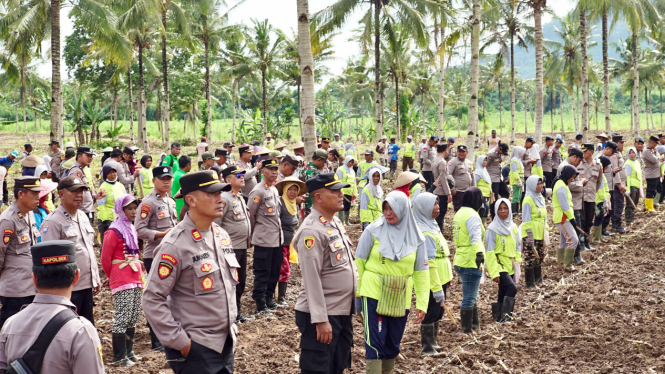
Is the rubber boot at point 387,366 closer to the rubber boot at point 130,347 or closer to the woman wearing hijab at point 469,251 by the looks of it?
the woman wearing hijab at point 469,251

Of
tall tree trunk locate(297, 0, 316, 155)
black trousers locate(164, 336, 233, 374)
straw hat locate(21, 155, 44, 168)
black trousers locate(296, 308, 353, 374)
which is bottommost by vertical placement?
black trousers locate(296, 308, 353, 374)

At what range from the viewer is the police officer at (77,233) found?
17.7ft

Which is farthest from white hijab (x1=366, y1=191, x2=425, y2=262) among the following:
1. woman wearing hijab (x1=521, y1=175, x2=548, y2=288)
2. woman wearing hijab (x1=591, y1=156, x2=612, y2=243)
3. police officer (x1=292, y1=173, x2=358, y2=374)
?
woman wearing hijab (x1=591, y1=156, x2=612, y2=243)

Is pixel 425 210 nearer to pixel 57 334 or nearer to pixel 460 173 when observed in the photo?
pixel 57 334

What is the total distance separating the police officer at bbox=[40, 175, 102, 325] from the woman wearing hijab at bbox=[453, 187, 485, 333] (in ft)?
13.2

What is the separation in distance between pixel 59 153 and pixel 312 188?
1276cm

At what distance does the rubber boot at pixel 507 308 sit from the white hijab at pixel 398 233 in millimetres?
2931

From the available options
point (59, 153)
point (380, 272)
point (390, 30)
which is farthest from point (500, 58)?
point (380, 272)

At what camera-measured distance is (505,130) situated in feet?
247

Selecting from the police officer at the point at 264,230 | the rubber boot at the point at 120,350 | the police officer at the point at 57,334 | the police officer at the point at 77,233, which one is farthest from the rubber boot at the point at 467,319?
the police officer at the point at 57,334

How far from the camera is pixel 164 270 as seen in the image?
347 centimetres

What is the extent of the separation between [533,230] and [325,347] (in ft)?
18.1

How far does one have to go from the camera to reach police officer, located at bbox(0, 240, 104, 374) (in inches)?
100

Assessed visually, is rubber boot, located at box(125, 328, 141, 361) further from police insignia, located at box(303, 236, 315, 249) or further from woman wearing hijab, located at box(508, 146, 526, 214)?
woman wearing hijab, located at box(508, 146, 526, 214)
